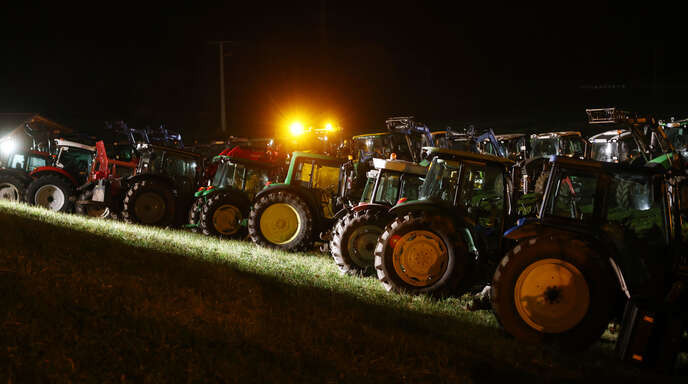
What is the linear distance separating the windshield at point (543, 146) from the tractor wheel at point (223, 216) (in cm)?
974

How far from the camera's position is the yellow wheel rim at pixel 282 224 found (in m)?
8.85

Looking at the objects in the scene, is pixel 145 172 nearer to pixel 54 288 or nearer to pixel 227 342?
pixel 54 288

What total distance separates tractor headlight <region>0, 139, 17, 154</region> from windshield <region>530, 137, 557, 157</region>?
616 inches

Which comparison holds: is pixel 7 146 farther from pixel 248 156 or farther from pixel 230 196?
pixel 230 196

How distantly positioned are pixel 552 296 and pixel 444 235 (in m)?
1.53

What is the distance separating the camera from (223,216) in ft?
33.1

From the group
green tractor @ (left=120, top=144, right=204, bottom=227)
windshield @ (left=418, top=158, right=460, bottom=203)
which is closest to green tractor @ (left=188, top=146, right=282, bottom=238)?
green tractor @ (left=120, top=144, right=204, bottom=227)

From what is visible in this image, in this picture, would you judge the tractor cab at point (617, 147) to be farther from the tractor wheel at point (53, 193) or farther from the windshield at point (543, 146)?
the tractor wheel at point (53, 193)

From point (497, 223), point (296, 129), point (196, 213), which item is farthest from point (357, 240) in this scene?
point (296, 129)

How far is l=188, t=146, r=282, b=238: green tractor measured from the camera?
991 cm

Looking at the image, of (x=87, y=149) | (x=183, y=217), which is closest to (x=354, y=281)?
(x=183, y=217)

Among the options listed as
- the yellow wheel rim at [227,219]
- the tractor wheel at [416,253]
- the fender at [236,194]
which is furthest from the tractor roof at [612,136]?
the yellow wheel rim at [227,219]

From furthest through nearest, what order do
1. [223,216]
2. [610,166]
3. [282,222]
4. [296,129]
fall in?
1. [296,129]
2. [223,216]
3. [282,222]
4. [610,166]

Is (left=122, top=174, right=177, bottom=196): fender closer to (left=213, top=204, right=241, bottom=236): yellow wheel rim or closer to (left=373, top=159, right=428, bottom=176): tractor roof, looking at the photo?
(left=213, top=204, right=241, bottom=236): yellow wheel rim
